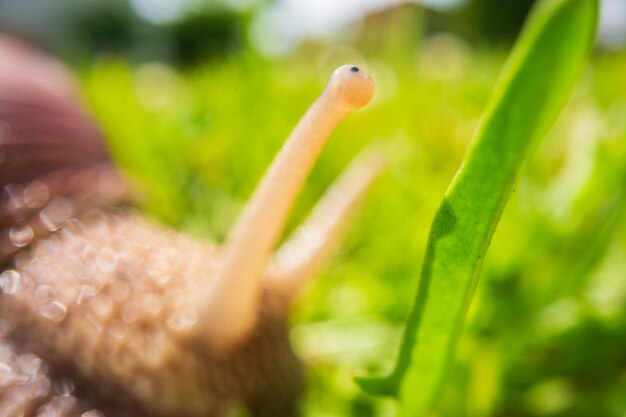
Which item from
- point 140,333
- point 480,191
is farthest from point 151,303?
point 480,191

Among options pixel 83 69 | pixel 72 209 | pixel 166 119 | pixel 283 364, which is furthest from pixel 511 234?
pixel 83 69

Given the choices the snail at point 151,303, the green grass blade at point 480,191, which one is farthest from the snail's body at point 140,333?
the green grass blade at point 480,191

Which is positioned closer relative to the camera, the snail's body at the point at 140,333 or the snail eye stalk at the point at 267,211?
the snail eye stalk at the point at 267,211

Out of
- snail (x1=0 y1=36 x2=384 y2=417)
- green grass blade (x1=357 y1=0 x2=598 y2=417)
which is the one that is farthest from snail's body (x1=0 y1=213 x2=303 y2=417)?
green grass blade (x1=357 y1=0 x2=598 y2=417)

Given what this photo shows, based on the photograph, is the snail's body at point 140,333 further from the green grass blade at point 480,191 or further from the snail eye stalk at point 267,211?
the green grass blade at point 480,191

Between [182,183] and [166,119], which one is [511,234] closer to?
[182,183]

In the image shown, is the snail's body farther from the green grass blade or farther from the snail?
the green grass blade
